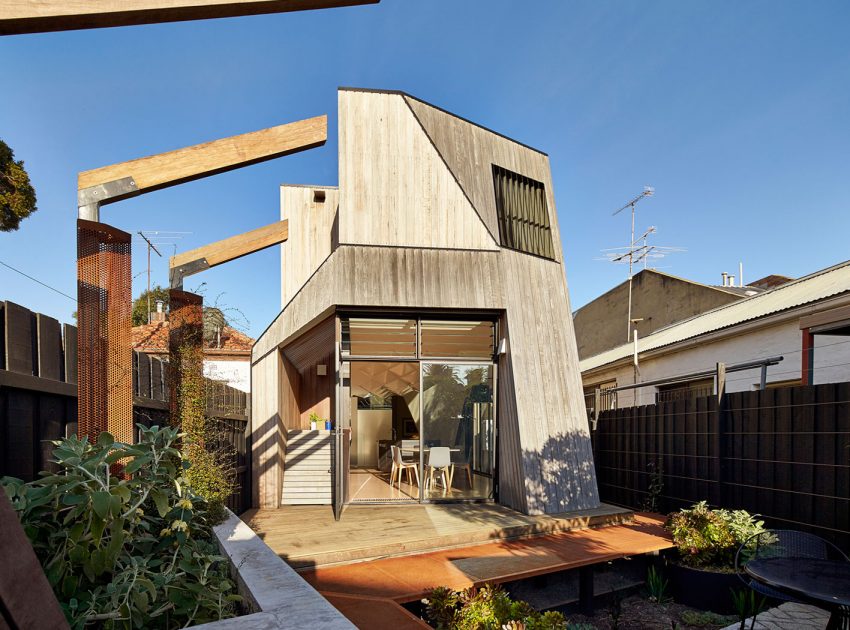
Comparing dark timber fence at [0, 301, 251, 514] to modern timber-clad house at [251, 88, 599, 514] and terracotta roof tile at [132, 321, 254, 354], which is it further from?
terracotta roof tile at [132, 321, 254, 354]

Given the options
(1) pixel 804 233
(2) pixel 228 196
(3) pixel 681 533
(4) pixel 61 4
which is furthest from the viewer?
(1) pixel 804 233

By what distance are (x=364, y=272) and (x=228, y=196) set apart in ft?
22.7

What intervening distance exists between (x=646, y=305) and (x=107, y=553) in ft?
51.9

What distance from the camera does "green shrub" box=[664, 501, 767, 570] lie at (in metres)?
4.77

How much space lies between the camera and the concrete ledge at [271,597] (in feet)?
5.68

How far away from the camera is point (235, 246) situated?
6.72 meters

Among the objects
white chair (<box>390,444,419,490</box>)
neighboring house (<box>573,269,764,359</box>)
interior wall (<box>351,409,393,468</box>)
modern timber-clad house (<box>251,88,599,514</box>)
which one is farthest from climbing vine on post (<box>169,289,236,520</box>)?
neighboring house (<box>573,269,764,359</box>)

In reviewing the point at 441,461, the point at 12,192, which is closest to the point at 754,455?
the point at 441,461

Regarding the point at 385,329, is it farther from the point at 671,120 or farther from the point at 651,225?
the point at 651,225

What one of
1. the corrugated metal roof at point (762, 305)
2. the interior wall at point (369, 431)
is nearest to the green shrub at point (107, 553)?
the corrugated metal roof at point (762, 305)

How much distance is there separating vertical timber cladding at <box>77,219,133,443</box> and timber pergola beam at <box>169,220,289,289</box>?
2444 millimetres

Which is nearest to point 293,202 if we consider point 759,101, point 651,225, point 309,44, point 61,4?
point 309,44

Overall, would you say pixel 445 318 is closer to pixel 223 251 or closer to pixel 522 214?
pixel 522 214

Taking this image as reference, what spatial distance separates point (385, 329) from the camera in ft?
23.4
